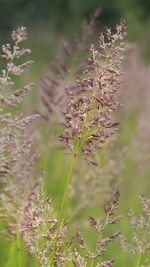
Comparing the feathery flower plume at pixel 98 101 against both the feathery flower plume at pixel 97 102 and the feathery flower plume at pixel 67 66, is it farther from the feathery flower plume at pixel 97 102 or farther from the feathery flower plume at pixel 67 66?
the feathery flower plume at pixel 67 66

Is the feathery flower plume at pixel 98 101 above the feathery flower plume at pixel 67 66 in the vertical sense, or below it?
below

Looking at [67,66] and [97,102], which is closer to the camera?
[97,102]

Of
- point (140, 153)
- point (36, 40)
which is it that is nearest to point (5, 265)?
point (140, 153)

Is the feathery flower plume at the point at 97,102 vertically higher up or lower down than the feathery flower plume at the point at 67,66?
lower down

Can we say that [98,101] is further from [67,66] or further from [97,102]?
[67,66]

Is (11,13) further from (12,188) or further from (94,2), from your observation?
(12,188)

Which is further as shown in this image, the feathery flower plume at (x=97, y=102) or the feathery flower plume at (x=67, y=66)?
the feathery flower plume at (x=67, y=66)

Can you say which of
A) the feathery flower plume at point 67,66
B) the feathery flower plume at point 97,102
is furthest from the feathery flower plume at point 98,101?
the feathery flower plume at point 67,66

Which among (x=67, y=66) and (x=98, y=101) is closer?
(x=98, y=101)

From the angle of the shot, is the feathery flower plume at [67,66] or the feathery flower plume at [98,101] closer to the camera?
the feathery flower plume at [98,101]

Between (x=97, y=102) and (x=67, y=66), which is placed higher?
(x=67, y=66)

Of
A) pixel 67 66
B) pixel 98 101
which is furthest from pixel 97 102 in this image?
pixel 67 66
